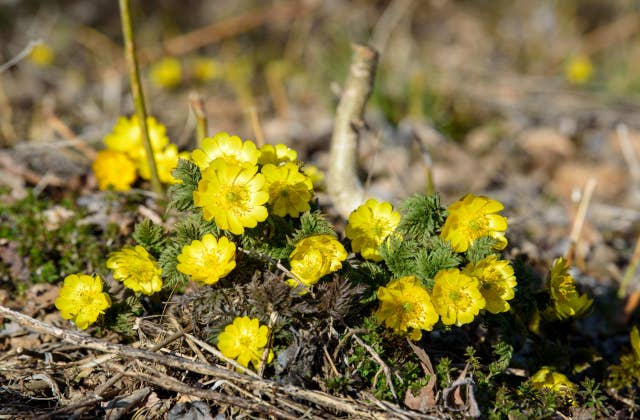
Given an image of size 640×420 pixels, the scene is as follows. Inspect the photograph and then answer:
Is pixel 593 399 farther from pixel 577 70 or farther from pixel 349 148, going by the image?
pixel 577 70

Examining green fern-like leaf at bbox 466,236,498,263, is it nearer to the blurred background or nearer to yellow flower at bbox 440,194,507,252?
yellow flower at bbox 440,194,507,252

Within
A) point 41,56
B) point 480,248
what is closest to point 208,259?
point 480,248

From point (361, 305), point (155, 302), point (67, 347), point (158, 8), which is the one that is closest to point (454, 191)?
point (361, 305)

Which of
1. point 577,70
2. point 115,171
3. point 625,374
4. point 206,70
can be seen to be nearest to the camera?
point 625,374

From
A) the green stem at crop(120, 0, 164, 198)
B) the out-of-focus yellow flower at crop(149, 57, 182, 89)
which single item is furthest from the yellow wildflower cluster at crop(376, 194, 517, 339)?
the out-of-focus yellow flower at crop(149, 57, 182, 89)

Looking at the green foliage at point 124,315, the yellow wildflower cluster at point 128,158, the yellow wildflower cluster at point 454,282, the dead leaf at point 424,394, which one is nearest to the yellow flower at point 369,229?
the yellow wildflower cluster at point 454,282

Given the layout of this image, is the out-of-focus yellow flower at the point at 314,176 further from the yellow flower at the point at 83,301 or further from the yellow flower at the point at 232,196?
the yellow flower at the point at 83,301
